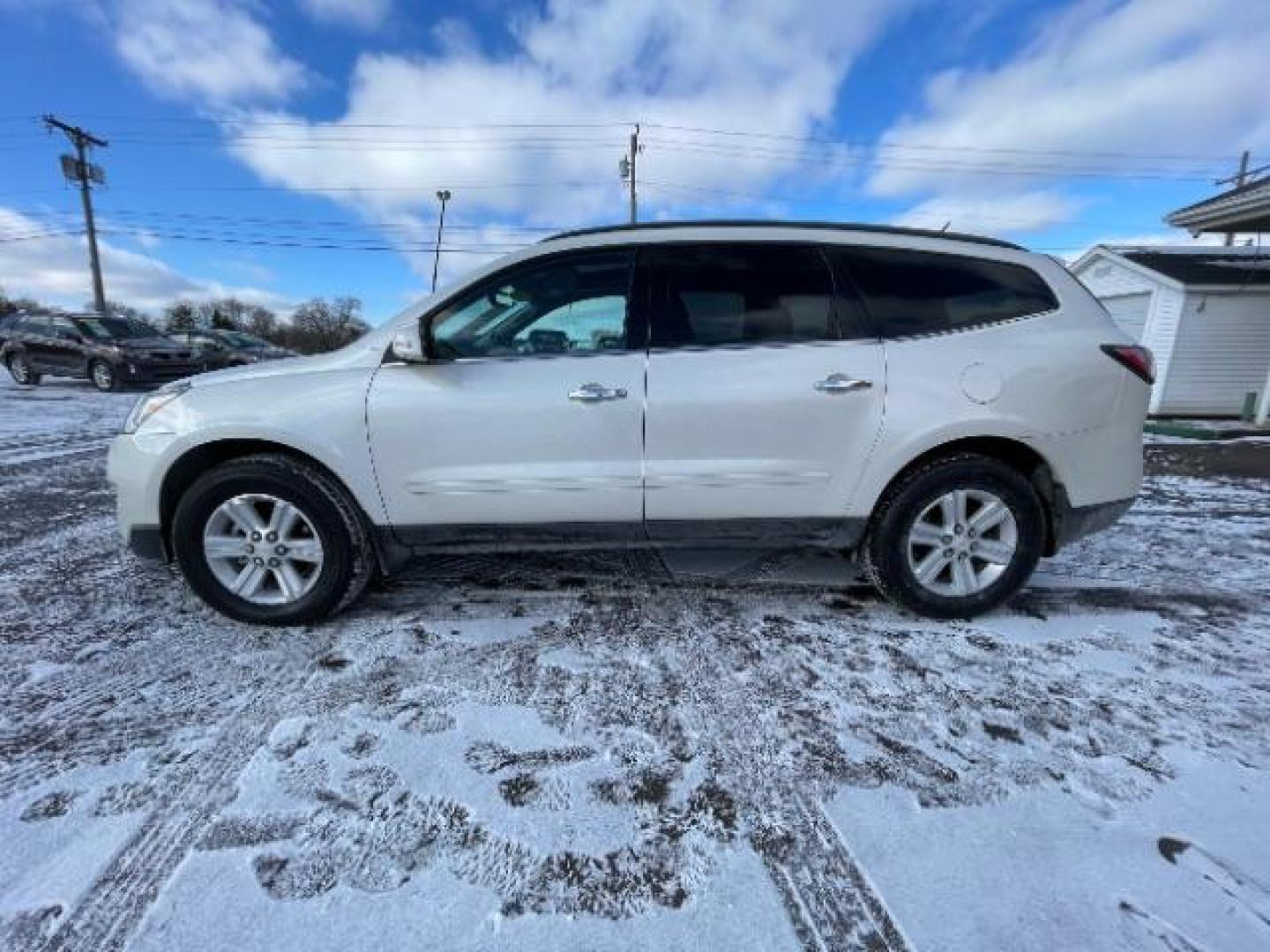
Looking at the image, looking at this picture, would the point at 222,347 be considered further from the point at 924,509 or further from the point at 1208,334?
the point at 1208,334

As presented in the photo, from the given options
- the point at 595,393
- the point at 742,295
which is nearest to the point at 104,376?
the point at 595,393

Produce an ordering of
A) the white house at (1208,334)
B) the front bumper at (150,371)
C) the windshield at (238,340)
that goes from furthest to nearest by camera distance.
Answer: the windshield at (238,340) → the front bumper at (150,371) → the white house at (1208,334)

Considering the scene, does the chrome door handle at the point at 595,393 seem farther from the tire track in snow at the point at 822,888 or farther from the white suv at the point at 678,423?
the tire track in snow at the point at 822,888

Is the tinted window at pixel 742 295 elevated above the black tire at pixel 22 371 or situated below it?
above

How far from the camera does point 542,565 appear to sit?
12.6 ft

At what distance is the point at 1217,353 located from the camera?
1342 cm

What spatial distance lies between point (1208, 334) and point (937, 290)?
14.8m

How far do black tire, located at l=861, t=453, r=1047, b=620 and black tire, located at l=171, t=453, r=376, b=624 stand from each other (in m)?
2.44

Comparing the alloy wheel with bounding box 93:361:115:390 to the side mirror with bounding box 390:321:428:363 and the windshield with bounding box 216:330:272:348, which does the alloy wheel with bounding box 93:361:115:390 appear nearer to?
the windshield with bounding box 216:330:272:348

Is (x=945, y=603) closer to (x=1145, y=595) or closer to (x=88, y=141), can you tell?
(x=1145, y=595)

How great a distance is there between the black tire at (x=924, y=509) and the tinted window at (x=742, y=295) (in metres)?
0.82

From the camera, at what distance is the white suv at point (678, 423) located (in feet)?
9.48

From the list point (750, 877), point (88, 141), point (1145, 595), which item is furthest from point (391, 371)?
point (88, 141)

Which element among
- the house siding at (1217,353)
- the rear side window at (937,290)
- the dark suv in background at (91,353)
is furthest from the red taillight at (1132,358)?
the dark suv in background at (91,353)
